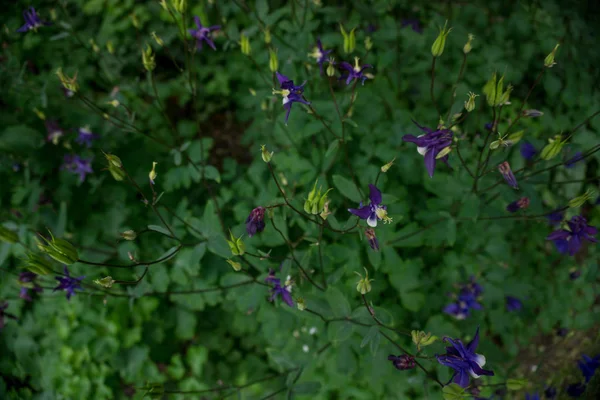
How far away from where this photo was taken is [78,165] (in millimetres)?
2822

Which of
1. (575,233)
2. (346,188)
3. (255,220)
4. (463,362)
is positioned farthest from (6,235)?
(575,233)

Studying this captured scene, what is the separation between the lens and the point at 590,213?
3529 millimetres

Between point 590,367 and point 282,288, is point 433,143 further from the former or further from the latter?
point 590,367

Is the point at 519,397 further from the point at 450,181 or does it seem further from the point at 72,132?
the point at 72,132

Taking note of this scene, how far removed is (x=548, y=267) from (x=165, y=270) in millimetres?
2785

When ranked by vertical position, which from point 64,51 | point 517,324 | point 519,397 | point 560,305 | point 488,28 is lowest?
point 519,397

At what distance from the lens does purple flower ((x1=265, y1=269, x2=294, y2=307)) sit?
1.88m

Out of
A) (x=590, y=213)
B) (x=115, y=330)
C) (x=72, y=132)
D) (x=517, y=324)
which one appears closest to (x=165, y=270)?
(x=115, y=330)

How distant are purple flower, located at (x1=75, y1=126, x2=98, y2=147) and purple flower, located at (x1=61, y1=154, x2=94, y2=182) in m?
0.12

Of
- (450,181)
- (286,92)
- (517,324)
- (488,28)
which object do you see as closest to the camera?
(286,92)

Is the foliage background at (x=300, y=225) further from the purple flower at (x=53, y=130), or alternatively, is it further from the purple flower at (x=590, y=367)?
the purple flower at (x=590, y=367)

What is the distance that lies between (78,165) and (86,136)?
0.72 feet

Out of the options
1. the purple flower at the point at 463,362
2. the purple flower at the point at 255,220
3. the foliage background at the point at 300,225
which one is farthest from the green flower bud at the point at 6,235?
the purple flower at the point at 463,362

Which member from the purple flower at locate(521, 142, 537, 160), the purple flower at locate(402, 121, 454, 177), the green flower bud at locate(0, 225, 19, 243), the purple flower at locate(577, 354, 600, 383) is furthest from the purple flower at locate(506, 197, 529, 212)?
the green flower bud at locate(0, 225, 19, 243)
